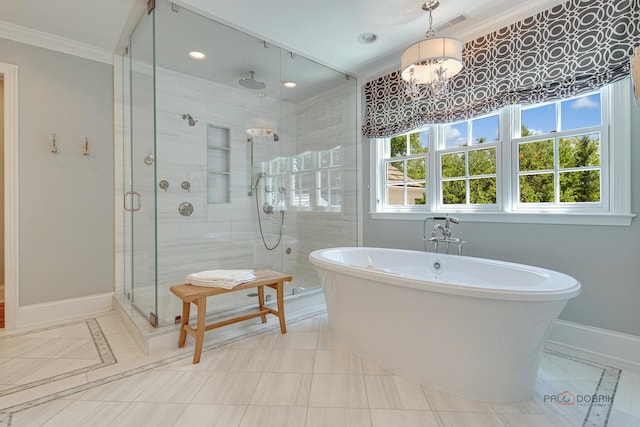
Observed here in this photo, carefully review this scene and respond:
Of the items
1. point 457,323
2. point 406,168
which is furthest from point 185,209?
point 457,323

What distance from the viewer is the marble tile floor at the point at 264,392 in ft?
4.81

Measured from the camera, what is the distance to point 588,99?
2.16m

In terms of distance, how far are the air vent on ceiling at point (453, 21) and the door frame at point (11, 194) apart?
3671 millimetres

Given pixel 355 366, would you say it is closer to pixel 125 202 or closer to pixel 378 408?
pixel 378 408

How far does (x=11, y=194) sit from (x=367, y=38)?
3413 mm

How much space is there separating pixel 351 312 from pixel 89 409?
1580mm

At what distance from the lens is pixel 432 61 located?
201 centimetres

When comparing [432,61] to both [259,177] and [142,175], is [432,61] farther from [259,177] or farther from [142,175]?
[142,175]

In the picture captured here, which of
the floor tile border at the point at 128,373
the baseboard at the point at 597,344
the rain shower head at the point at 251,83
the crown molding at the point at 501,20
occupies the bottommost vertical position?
the floor tile border at the point at 128,373

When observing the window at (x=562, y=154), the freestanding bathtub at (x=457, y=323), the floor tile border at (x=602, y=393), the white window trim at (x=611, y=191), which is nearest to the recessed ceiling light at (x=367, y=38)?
the white window trim at (x=611, y=191)

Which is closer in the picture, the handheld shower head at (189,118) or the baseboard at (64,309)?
the baseboard at (64,309)

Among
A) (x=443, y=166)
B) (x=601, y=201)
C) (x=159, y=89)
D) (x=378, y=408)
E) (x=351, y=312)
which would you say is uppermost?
(x=159, y=89)

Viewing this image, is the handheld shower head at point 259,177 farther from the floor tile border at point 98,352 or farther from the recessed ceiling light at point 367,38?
the floor tile border at point 98,352

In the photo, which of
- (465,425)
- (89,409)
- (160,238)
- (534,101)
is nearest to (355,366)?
(465,425)
